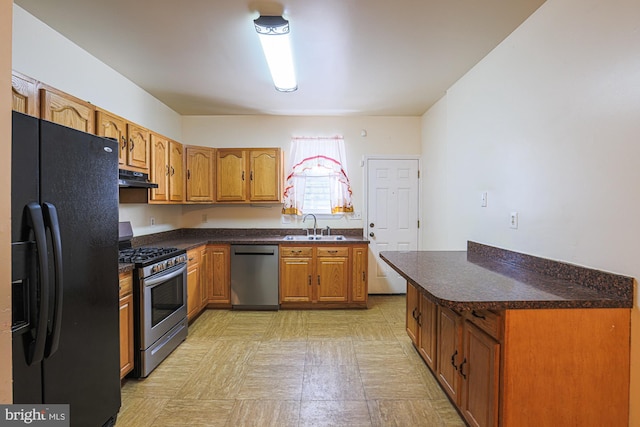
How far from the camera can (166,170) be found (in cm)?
348

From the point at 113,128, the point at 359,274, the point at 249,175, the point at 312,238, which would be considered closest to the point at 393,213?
the point at 359,274

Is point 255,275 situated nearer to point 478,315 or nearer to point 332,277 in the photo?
point 332,277

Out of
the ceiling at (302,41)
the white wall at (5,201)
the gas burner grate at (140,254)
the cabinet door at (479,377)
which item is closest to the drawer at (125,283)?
the gas burner grate at (140,254)

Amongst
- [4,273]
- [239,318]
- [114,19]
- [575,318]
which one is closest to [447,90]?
[575,318]

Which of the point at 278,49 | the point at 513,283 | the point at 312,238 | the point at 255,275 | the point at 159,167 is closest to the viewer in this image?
the point at 513,283

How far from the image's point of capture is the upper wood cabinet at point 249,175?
13.6 ft

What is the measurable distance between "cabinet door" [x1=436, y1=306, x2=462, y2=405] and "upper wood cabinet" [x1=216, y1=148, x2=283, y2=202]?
261 centimetres

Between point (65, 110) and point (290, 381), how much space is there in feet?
7.92

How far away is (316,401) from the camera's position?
7.02ft

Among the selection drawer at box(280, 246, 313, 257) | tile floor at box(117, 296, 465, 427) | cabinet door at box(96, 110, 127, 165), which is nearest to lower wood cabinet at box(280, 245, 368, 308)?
drawer at box(280, 246, 313, 257)

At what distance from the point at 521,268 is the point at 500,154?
33.9 inches

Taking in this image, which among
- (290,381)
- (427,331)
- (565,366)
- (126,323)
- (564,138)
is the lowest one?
(290,381)

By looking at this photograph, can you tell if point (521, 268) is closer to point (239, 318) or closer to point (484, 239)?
point (484, 239)

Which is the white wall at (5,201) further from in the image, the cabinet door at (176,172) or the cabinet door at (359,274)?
the cabinet door at (359,274)
